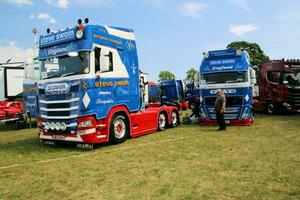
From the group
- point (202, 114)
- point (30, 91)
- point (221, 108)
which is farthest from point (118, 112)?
point (30, 91)

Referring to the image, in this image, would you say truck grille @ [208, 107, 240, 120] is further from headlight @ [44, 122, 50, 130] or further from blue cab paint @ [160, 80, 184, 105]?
blue cab paint @ [160, 80, 184, 105]

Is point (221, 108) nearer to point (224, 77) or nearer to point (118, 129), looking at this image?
point (224, 77)

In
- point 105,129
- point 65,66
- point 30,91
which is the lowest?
point 105,129

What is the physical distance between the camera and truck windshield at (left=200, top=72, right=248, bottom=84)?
14.3 metres

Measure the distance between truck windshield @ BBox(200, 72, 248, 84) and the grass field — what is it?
12.4 feet

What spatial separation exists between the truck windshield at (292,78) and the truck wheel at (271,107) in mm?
1585

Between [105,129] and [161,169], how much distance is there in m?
3.39

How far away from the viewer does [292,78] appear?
1864cm

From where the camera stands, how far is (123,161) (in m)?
8.09

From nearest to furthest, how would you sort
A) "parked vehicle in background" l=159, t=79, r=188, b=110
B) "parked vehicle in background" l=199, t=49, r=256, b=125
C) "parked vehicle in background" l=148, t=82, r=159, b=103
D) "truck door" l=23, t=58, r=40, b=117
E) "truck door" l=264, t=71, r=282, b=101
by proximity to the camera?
"parked vehicle in background" l=199, t=49, r=256, b=125
"truck door" l=23, t=58, r=40, b=117
"truck door" l=264, t=71, r=282, b=101
"parked vehicle in background" l=159, t=79, r=188, b=110
"parked vehicle in background" l=148, t=82, r=159, b=103

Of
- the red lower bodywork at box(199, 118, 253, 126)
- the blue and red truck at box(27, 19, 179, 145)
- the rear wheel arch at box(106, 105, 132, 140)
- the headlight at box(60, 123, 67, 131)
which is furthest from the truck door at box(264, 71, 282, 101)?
the headlight at box(60, 123, 67, 131)

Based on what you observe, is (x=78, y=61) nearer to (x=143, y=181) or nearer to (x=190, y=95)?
(x=143, y=181)

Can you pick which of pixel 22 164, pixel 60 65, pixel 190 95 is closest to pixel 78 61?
pixel 60 65

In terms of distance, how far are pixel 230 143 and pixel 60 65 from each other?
572 centimetres
